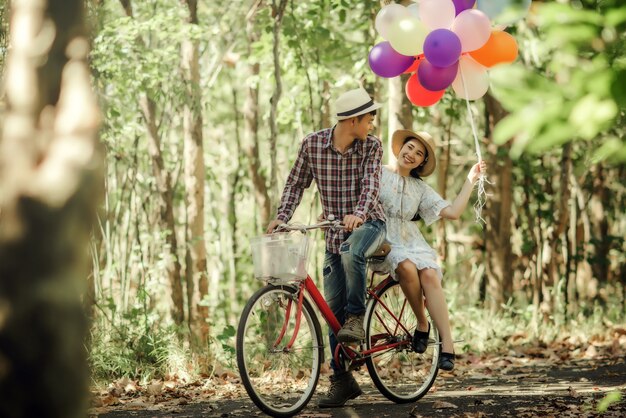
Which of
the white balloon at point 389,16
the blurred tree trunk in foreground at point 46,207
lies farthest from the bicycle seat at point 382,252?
the blurred tree trunk in foreground at point 46,207

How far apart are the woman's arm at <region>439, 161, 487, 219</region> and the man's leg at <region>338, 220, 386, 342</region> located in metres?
0.53

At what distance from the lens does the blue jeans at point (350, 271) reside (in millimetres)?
5559

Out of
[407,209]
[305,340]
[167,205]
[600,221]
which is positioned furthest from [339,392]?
[600,221]

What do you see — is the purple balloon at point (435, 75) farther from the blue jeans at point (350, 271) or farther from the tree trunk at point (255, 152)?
the tree trunk at point (255, 152)

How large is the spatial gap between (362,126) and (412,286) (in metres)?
1.15

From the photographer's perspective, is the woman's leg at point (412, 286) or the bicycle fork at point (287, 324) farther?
the woman's leg at point (412, 286)

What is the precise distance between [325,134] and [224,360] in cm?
318

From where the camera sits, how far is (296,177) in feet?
19.2

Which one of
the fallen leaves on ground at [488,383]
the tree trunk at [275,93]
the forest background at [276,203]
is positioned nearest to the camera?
the fallen leaves on ground at [488,383]

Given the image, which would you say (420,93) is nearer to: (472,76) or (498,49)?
(472,76)

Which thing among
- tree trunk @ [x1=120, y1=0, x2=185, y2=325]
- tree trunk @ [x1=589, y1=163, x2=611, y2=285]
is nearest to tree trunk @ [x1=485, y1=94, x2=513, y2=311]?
tree trunk @ [x1=589, y1=163, x2=611, y2=285]

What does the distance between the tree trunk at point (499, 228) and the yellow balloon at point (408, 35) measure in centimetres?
525

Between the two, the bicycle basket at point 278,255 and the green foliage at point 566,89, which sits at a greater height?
the green foliage at point 566,89

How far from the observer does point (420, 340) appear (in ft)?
20.3
